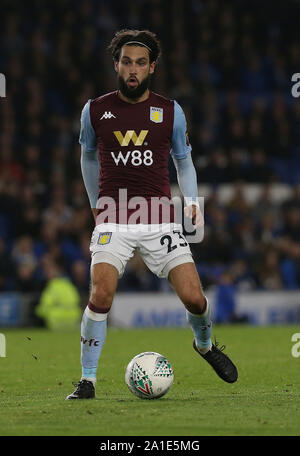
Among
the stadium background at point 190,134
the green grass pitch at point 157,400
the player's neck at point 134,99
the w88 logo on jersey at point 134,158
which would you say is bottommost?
the green grass pitch at point 157,400

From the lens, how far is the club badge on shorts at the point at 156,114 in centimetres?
718

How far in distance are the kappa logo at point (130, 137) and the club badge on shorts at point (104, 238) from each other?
688mm

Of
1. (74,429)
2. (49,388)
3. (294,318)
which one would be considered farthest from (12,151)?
(74,429)

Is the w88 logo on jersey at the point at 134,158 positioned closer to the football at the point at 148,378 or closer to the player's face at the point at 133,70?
the player's face at the point at 133,70

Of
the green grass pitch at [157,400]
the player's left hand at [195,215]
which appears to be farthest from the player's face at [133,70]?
the green grass pitch at [157,400]

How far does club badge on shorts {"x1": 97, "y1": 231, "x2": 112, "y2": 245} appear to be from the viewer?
6.96 m

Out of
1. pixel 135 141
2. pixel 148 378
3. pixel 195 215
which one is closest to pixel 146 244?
pixel 195 215

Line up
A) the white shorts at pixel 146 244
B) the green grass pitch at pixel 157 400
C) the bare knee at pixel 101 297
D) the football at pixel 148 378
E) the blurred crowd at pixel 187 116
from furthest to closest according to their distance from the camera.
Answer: the blurred crowd at pixel 187 116 → the white shorts at pixel 146 244 → the football at pixel 148 378 → the bare knee at pixel 101 297 → the green grass pitch at pixel 157 400

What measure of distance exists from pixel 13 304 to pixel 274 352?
22.4ft

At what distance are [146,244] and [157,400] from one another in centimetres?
114

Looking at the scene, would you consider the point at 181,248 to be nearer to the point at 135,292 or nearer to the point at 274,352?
the point at 274,352

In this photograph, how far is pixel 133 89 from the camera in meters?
7.10

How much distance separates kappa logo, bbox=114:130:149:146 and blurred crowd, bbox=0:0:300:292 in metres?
10.2

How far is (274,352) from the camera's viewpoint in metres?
11.5
